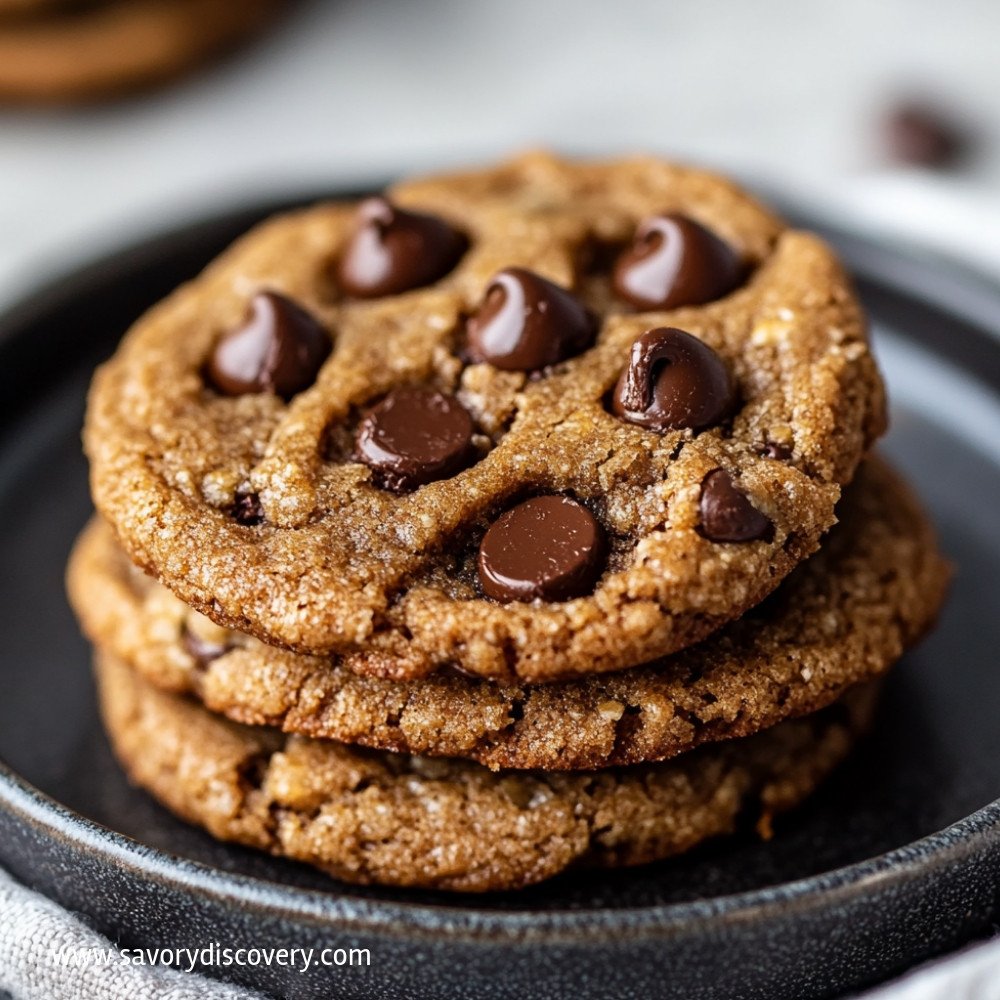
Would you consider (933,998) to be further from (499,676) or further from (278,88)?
(278,88)

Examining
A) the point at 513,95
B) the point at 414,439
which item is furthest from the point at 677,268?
the point at 513,95

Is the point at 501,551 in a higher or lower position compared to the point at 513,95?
higher

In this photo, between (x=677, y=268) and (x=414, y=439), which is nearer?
(x=414, y=439)

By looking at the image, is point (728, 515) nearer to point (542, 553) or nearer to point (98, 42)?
point (542, 553)

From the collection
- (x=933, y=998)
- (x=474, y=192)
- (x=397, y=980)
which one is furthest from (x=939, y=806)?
(x=474, y=192)

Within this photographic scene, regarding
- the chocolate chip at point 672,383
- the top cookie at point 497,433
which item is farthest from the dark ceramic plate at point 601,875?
the chocolate chip at point 672,383

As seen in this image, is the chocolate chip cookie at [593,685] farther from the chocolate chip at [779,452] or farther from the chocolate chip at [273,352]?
the chocolate chip at [273,352]

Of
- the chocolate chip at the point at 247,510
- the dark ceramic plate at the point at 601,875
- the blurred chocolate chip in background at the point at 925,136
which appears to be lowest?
the blurred chocolate chip in background at the point at 925,136
